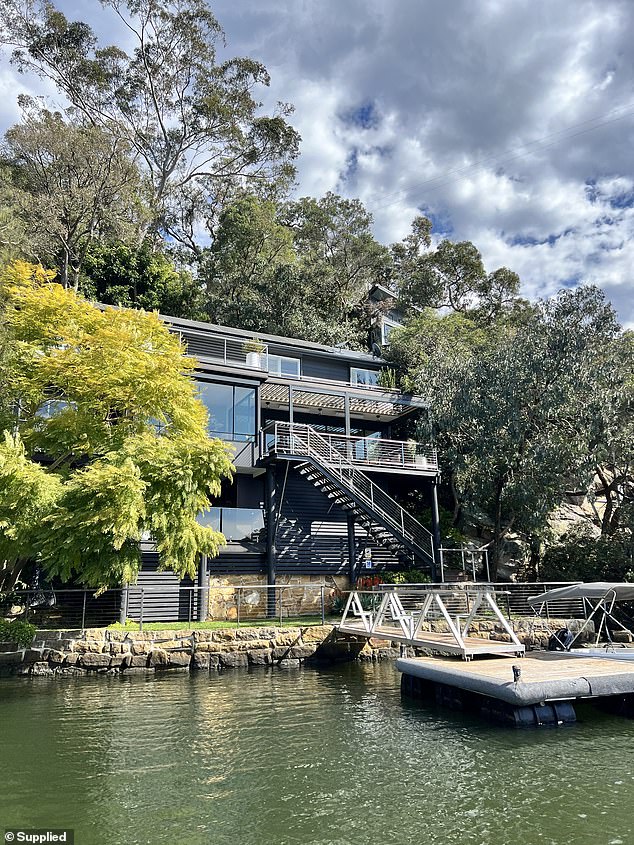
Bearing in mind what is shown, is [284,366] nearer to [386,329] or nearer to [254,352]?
[254,352]

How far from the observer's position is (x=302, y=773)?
730 cm

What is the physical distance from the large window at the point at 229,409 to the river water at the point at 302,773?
10.7 m

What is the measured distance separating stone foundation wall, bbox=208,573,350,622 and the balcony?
449 cm

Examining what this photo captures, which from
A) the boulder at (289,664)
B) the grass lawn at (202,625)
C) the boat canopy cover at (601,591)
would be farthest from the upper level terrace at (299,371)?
the boat canopy cover at (601,591)

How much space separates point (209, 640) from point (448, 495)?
1470cm

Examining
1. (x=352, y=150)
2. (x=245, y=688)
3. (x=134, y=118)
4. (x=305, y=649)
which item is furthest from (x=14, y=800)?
(x=134, y=118)

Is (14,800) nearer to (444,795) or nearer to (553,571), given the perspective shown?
(444,795)

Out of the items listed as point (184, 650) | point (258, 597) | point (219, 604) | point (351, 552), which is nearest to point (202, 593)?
point (219, 604)

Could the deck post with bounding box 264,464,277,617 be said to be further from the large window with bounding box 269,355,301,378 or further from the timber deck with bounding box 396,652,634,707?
the timber deck with bounding box 396,652,634,707

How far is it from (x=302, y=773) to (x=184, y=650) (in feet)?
28.5

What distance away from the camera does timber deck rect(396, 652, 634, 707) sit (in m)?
9.34

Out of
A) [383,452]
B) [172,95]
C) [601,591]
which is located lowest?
[601,591]

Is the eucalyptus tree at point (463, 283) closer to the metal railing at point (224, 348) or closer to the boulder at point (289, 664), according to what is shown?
the metal railing at point (224, 348)

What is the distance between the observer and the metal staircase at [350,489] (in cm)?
2042
